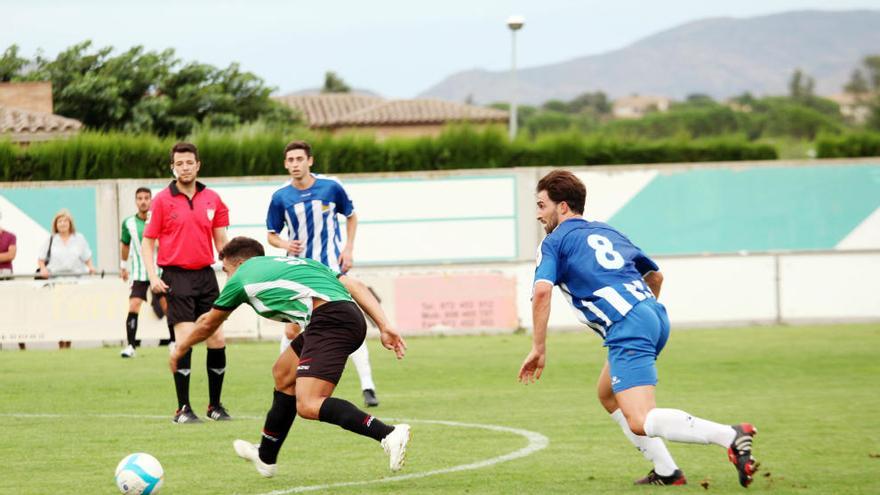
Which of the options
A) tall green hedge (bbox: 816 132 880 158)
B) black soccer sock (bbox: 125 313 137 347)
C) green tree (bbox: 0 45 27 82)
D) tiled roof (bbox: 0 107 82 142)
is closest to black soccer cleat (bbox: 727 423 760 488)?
black soccer sock (bbox: 125 313 137 347)

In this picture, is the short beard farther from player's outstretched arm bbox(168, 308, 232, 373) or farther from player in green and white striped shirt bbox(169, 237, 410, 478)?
player's outstretched arm bbox(168, 308, 232, 373)

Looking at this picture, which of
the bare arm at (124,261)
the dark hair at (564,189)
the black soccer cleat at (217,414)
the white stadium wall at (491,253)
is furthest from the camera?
the white stadium wall at (491,253)

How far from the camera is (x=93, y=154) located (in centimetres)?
2647

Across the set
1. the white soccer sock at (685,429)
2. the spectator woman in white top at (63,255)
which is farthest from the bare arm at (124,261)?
the white soccer sock at (685,429)

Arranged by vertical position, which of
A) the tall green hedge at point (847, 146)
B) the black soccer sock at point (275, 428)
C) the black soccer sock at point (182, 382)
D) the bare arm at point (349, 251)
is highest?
the tall green hedge at point (847, 146)

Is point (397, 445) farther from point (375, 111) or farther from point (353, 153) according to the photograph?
point (375, 111)

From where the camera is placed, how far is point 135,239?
57.0ft

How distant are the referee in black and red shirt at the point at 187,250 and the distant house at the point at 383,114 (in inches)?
2069

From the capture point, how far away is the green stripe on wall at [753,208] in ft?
85.0

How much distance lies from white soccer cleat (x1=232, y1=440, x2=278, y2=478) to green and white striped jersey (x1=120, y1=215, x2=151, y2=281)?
9020 millimetres

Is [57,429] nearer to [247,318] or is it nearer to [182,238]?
[182,238]

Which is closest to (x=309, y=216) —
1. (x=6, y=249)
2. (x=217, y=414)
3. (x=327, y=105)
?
(x=217, y=414)

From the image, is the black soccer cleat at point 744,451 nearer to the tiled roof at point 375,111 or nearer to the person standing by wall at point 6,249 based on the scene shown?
the person standing by wall at point 6,249

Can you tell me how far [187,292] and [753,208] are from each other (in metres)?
16.6
